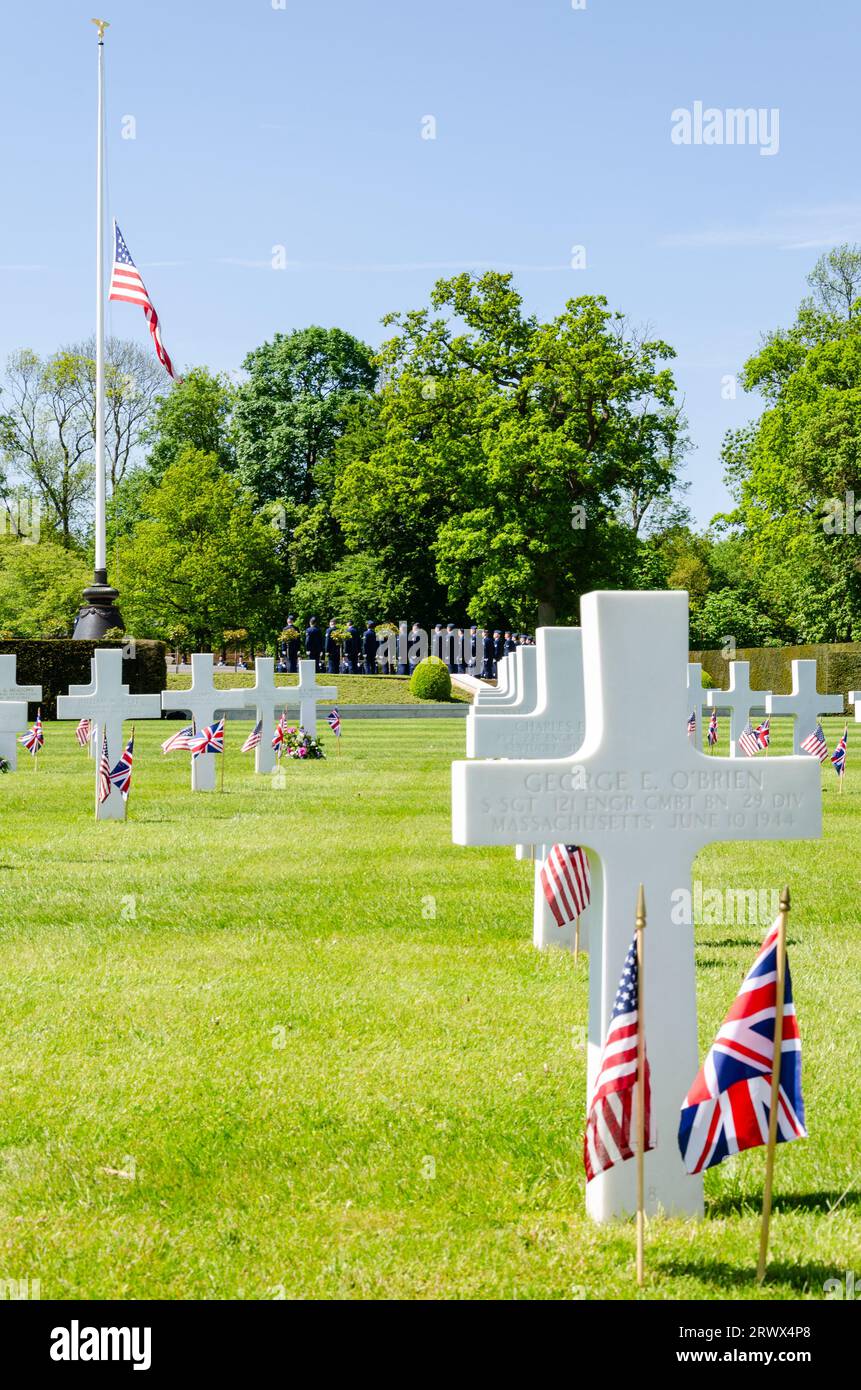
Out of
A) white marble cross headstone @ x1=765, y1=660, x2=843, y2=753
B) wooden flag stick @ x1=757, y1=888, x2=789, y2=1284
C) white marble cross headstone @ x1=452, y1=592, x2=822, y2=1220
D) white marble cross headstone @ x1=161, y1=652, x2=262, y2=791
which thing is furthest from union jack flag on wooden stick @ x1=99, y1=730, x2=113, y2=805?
wooden flag stick @ x1=757, y1=888, x2=789, y2=1284

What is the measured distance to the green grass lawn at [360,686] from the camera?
1909 inches

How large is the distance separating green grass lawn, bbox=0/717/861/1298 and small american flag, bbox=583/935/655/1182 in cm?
33

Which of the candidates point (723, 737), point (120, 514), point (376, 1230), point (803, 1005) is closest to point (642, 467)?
point (723, 737)

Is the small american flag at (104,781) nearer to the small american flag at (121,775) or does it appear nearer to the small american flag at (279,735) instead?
the small american flag at (121,775)

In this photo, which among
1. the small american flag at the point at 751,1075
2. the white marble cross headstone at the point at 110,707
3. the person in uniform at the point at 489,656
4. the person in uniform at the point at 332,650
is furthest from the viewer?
the person in uniform at the point at 332,650

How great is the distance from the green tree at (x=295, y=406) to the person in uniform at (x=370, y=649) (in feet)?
35.1

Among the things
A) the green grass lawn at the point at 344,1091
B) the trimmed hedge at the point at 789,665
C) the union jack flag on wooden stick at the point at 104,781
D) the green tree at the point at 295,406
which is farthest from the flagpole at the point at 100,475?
the green grass lawn at the point at 344,1091

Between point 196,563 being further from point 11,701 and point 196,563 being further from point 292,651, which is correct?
point 11,701

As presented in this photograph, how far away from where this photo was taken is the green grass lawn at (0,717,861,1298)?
446cm

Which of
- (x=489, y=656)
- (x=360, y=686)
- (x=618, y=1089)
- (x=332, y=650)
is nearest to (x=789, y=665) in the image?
(x=489, y=656)

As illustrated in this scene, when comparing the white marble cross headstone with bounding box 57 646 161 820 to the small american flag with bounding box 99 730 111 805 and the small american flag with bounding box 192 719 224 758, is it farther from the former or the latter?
the small american flag with bounding box 192 719 224 758

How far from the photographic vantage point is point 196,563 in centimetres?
5253
